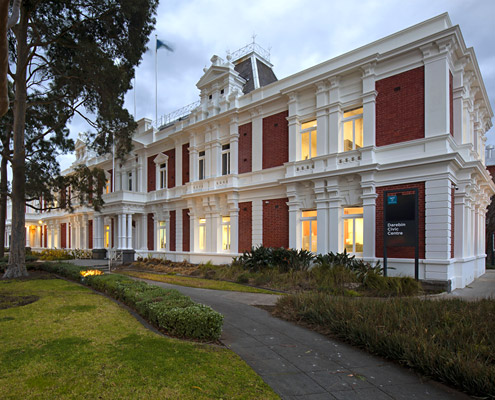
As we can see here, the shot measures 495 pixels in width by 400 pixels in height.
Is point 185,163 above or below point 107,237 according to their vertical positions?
above

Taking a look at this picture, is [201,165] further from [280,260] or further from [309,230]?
[280,260]

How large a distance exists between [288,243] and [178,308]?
10.5m

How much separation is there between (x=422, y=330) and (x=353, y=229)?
30.2 feet

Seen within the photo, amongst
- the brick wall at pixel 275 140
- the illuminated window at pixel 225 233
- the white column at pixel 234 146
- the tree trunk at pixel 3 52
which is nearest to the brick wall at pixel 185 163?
the white column at pixel 234 146

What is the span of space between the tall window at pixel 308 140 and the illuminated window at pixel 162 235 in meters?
13.1

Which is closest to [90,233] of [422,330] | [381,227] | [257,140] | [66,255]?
[66,255]

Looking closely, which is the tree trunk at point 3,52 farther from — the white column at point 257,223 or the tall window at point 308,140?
the white column at point 257,223

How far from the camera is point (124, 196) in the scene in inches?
974

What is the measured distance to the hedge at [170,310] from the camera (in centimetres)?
597

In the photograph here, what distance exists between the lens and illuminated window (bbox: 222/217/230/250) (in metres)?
20.0

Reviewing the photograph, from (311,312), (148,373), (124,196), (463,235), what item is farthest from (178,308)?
(124,196)

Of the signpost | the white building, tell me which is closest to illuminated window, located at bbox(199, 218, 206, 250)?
the white building

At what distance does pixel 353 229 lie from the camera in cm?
1437

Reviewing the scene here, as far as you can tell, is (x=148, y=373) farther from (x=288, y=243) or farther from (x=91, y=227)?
(x=91, y=227)
